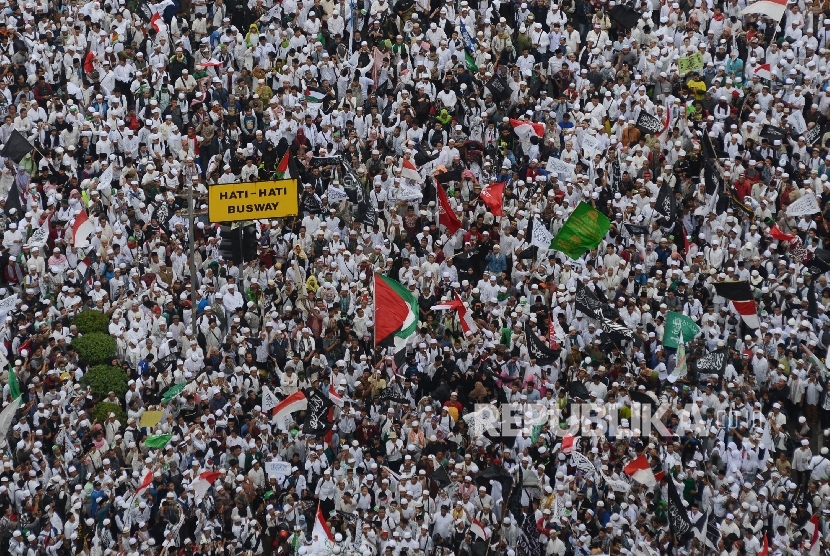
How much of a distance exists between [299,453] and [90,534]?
4139 millimetres

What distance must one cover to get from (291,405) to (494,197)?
7.15 metres

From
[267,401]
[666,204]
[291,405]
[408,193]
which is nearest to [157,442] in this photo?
[267,401]

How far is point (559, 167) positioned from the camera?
149 ft

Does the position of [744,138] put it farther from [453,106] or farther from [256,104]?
[256,104]

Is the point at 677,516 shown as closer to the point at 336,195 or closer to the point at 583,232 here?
the point at 583,232

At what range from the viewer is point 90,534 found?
129 ft

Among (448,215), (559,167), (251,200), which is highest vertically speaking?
(251,200)

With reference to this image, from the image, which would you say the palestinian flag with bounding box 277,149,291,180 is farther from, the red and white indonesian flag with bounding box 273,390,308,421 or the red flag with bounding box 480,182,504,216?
the red and white indonesian flag with bounding box 273,390,308,421

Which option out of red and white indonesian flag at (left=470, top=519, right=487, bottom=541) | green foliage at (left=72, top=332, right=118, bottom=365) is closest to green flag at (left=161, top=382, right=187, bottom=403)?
green foliage at (left=72, top=332, right=118, bottom=365)

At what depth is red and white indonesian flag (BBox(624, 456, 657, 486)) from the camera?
1524 inches

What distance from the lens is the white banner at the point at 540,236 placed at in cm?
4344

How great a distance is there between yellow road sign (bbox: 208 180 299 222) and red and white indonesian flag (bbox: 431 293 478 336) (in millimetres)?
3769

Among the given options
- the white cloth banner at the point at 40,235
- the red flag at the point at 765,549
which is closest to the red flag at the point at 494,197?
the white cloth banner at the point at 40,235

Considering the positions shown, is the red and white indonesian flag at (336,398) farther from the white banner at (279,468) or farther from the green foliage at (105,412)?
the green foliage at (105,412)
